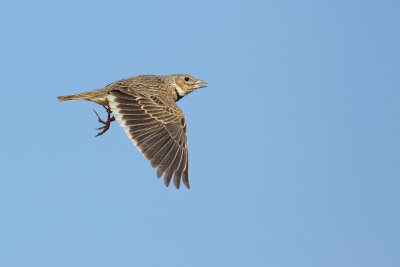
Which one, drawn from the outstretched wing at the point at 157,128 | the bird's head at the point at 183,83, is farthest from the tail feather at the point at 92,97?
the bird's head at the point at 183,83

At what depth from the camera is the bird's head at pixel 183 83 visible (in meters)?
16.2

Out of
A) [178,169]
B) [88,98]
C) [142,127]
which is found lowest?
[178,169]

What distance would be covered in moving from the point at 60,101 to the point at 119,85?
1.28 metres

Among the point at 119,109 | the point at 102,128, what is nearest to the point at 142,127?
the point at 119,109

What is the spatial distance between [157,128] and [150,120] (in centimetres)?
22

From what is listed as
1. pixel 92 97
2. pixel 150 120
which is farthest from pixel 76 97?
pixel 150 120

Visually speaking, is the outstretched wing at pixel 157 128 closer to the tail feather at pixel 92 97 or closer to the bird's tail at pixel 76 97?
the tail feather at pixel 92 97

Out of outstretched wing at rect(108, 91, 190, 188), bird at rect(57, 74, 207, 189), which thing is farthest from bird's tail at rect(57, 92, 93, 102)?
outstretched wing at rect(108, 91, 190, 188)

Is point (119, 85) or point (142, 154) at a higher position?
point (119, 85)

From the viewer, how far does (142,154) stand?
1179 centimetres

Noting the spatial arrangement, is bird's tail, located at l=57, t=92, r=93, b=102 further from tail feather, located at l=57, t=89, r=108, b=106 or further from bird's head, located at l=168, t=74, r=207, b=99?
bird's head, located at l=168, t=74, r=207, b=99

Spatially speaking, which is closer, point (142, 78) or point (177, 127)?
point (177, 127)

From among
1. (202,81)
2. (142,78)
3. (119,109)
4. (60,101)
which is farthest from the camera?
(202,81)

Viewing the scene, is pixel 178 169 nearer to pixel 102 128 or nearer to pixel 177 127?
pixel 177 127
